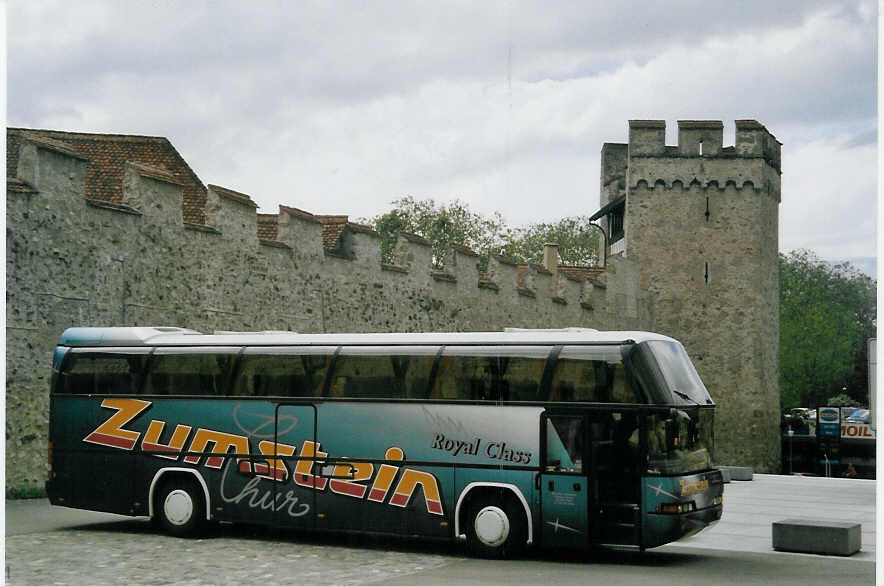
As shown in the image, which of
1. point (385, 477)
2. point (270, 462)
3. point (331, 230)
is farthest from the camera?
point (331, 230)

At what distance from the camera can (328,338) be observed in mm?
11258

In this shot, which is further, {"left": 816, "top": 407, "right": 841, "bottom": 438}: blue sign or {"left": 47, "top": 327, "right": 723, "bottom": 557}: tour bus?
{"left": 816, "top": 407, "right": 841, "bottom": 438}: blue sign

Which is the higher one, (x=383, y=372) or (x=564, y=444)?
(x=383, y=372)

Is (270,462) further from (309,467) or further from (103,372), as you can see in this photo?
(103,372)

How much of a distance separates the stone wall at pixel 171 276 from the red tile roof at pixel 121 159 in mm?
5859

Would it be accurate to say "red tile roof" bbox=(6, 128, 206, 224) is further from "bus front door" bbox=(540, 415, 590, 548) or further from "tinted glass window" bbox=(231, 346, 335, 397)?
"bus front door" bbox=(540, 415, 590, 548)

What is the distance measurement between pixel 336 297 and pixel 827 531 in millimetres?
10867

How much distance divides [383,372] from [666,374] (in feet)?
8.55

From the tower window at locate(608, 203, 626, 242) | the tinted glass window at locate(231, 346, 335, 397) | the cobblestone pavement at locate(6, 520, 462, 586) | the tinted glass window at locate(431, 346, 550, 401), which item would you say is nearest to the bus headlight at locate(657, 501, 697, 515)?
→ the tinted glass window at locate(431, 346, 550, 401)

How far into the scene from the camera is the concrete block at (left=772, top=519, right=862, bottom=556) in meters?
10.9

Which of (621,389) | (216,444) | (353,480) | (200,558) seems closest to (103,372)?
(216,444)

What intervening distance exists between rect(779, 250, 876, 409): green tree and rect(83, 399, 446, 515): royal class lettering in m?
40.9

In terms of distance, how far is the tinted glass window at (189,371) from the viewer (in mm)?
11461

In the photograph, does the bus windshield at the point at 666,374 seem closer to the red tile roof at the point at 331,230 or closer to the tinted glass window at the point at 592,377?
the tinted glass window at the point at 592,377
